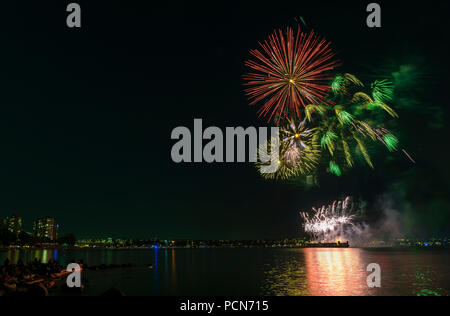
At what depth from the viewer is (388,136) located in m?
27.9

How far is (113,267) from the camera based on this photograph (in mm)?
63469

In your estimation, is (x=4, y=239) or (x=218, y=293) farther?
(x=4, y=239)

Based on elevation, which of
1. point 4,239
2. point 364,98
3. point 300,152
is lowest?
point 4,239

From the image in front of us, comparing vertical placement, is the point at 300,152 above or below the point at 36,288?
above

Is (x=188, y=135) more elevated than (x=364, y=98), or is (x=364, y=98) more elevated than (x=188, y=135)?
(x=364, y=98)

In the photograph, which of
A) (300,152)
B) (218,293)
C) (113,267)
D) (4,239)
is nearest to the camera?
(300,152)

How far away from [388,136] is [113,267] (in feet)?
173
